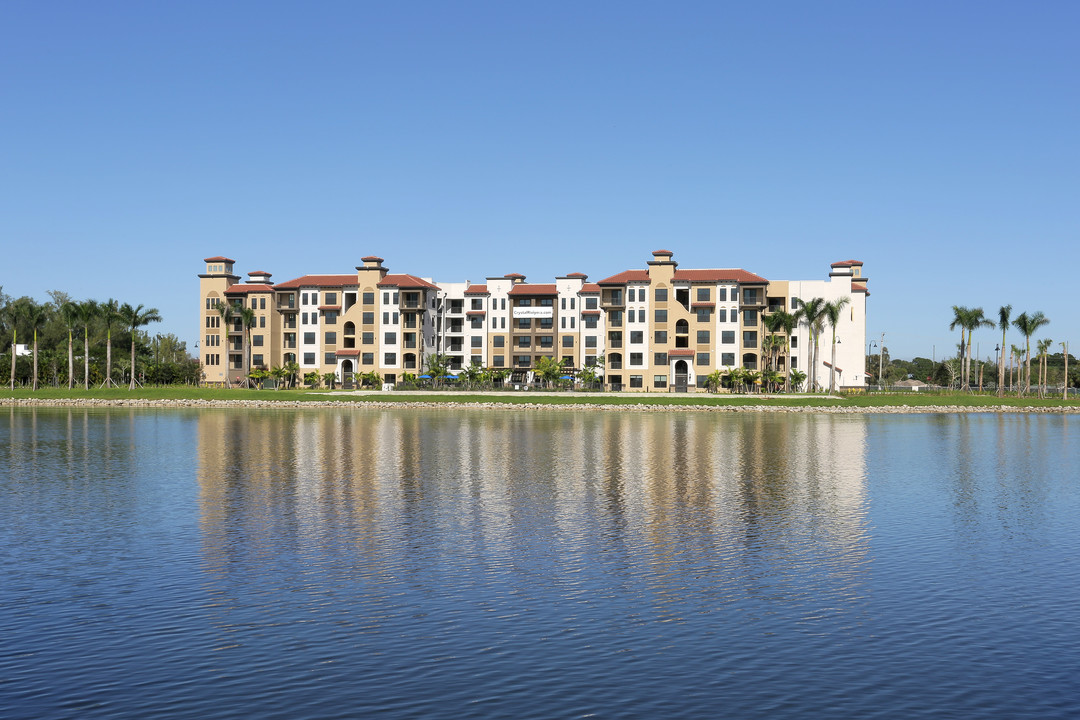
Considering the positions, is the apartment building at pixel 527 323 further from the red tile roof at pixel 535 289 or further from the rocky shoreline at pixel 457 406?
the rocky shoreline at pixel 457 406

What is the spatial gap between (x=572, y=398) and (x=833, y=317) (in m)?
35.7

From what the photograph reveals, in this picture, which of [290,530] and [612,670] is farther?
[290,530]

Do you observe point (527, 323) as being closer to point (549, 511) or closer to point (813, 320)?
point (813, 320)

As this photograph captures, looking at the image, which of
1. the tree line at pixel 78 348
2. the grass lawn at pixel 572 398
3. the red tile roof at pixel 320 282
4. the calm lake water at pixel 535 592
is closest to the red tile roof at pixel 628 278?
the grass lawn at pixel 572 398

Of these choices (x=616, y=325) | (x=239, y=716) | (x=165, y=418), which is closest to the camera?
(x=239, y=716)

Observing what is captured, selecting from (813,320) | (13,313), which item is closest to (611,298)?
(813,320)

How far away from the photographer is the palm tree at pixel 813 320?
120812 mm

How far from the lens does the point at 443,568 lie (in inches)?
862

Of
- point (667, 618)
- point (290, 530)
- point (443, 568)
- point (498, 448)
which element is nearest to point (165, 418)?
point (498, 448)

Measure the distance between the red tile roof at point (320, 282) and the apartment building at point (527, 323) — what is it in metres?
0.31

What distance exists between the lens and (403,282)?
13812 cm

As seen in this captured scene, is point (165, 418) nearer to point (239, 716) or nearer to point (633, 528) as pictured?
point (633, 528)

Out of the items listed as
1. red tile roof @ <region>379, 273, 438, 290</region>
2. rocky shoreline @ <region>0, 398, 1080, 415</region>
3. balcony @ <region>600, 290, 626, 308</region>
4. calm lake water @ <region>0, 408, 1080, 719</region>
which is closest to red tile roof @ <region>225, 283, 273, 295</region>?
red tile roof @ <region>379, 273, 438, 290</region>

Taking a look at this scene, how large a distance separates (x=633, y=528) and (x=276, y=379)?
120 metres
